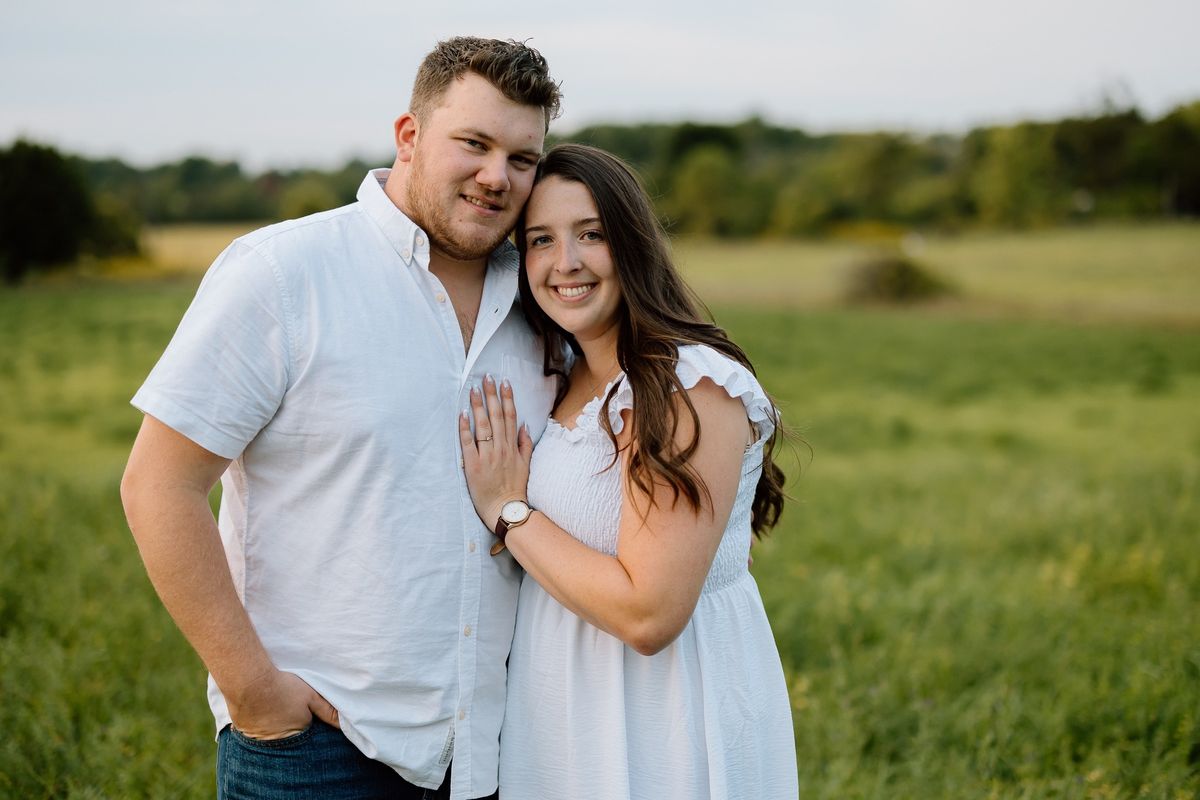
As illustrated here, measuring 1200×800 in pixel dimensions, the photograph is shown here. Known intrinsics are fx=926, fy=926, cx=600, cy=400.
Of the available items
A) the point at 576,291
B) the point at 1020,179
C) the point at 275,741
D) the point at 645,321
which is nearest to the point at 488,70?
the point at 576,291

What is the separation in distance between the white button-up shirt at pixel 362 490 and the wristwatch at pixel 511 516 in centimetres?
5

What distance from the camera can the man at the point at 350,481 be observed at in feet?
6.72

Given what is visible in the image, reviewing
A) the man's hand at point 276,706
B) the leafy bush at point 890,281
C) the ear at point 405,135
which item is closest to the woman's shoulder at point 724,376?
the ear at point 405,135

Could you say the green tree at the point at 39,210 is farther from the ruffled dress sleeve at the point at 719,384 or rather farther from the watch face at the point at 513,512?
the ruffled dress sleeve at the point at 719,384

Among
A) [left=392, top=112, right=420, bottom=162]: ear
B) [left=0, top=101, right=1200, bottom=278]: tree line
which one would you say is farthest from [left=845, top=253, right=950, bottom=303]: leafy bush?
[left=392, top=112, right=420, bottom=162]: ear

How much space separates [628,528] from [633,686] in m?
0.43

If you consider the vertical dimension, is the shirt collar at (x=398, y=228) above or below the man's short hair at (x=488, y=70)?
below

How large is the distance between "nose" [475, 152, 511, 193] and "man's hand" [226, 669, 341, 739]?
1.29 meters

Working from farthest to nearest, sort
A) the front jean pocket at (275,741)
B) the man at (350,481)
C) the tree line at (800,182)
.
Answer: the tree line at (800,182)
the front jean pocket at (275,741)
the man at (350,481)

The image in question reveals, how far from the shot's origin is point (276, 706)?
212cm

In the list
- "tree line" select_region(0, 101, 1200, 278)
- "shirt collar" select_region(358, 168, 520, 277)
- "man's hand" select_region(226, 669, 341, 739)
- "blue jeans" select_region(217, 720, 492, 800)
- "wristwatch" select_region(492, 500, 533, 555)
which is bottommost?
"blue jeans" select_region(217, 720, 492, 800)

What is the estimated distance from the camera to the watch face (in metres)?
2.31

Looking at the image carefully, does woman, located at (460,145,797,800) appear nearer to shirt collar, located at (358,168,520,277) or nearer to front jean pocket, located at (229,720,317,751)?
shirt collar, located at (358,168,520,277)

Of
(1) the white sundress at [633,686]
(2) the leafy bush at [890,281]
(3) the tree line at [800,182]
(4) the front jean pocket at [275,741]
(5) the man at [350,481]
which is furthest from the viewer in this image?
(2) the leafy bush at [890,281]
